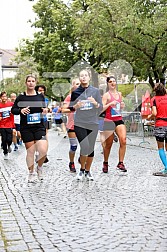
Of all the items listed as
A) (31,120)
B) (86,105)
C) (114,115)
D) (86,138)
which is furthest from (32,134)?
(114,115)

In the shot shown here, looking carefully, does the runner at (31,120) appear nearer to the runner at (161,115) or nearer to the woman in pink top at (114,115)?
the woman in pink top at (114,115)

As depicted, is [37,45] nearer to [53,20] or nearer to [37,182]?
[53,20]

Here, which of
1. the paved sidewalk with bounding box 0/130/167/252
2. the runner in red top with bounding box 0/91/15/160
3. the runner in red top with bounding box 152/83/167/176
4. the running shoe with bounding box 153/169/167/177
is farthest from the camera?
the runner in red top with bounding box 0/91/15/160

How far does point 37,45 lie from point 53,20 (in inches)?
94.4

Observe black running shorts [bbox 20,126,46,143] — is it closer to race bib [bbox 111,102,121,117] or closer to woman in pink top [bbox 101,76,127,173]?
woman in pink top [bbox 101,76,127,173]

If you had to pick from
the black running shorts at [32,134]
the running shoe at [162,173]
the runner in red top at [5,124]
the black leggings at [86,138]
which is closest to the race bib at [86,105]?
the black leggings at [86,138]

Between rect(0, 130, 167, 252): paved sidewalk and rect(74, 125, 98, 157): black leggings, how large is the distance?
0.53 metres

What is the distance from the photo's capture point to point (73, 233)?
15.9 feet

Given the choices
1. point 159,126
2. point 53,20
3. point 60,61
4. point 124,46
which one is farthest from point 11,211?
point 53,20

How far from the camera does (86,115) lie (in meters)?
8.16

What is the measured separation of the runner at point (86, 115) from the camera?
811 centimetres

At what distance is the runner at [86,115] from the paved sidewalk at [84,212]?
1.95ft

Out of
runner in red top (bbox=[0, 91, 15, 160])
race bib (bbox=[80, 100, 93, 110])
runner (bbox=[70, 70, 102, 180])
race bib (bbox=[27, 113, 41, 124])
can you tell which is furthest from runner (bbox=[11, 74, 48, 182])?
runner in red top (bbox=[0, 91, 15, 160])

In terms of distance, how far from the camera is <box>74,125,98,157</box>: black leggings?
8117mm
